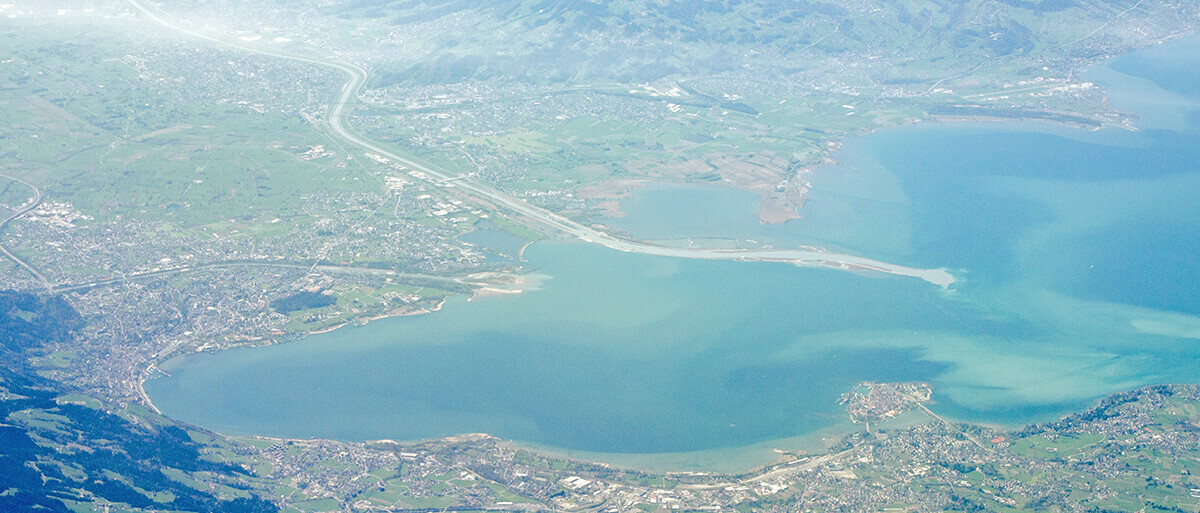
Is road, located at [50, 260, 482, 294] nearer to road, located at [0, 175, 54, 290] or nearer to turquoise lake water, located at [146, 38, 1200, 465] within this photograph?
road, located at [0, 175, 54, 290]

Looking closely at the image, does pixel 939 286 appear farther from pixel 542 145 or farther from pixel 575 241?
pixel 542 145

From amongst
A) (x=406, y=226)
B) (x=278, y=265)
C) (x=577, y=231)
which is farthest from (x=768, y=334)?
(x=278, y=265)

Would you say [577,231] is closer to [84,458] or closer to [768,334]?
[768,334]

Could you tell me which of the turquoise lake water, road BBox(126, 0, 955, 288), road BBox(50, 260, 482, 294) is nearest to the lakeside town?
road BBox(50, 260, 482, 294)

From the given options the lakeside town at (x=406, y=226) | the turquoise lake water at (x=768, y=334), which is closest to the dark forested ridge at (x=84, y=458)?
the lakeside town at (x=406, y=226)

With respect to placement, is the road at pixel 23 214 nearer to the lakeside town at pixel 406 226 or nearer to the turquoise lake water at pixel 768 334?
the lakeside town at pixel 406 226

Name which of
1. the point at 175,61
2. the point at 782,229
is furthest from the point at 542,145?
the point at 175,61
